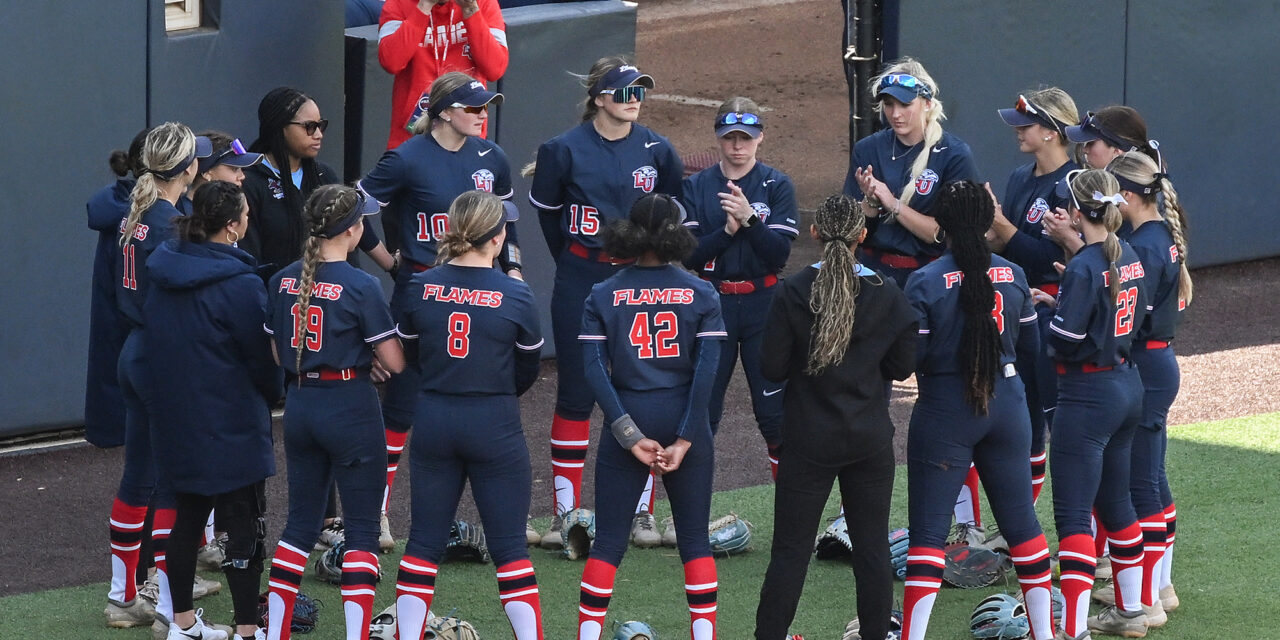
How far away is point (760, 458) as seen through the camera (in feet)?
26.1

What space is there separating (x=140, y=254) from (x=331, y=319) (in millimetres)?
930

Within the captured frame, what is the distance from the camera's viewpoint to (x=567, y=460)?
666 centimetres

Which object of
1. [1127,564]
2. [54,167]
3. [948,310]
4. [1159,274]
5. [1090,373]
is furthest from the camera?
[54,167]

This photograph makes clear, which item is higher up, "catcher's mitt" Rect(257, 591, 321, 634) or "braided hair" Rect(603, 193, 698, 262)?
"braided hair" Rect(603, 193, 698, 262)

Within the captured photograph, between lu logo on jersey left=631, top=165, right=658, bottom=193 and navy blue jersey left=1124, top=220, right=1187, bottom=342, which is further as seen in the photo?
lu logo on jersey left=631, top=165, right=658, bottom=193

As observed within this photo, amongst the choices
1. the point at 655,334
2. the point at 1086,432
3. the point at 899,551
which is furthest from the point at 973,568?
the point at 655,334

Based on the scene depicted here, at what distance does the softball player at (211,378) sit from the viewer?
5.19 m

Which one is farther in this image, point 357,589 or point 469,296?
point 357,589

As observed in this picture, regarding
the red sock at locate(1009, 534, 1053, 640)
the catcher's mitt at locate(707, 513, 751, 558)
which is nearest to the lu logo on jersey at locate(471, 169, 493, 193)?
the catcher's mitt at locate(707, 513, 751, 558)

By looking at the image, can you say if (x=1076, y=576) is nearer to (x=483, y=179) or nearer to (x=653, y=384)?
(x=653, y=384)

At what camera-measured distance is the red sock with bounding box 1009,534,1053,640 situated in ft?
17.1

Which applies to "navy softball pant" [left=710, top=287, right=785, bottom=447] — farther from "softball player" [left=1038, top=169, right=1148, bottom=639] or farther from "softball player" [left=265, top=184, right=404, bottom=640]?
"softball player" [left=265, top=184, right=404, bottom=640]

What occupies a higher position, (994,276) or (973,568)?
(994,276)

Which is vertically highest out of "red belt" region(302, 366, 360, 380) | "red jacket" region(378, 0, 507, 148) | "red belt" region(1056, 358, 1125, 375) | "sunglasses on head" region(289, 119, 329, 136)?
"red jacket" region(378, 0, 507, 148)
